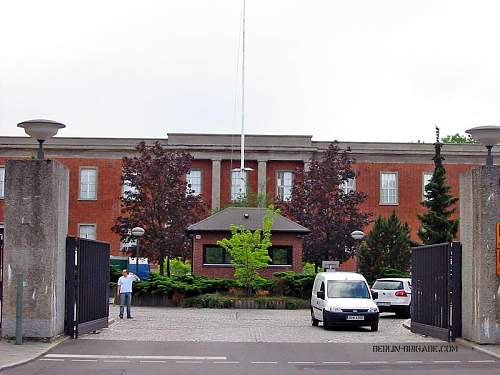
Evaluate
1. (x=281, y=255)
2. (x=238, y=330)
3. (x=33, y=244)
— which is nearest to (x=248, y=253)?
(x=281, y=255)

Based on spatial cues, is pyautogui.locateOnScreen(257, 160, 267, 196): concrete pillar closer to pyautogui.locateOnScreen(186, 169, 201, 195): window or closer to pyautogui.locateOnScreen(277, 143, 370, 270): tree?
pyautogui.locateOnScreen(186, 169, 201, 195): window

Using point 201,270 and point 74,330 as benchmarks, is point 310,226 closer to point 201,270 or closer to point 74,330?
point 201,270

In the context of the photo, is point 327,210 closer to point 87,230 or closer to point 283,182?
point 283,182

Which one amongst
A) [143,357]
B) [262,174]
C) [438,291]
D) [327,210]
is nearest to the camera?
[143,357]

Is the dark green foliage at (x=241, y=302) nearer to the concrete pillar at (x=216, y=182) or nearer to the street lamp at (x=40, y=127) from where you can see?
the street lamp at (x=40, y=127)

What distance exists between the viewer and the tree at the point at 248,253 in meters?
42.8

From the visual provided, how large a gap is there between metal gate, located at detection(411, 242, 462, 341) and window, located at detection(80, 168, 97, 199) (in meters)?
48.3

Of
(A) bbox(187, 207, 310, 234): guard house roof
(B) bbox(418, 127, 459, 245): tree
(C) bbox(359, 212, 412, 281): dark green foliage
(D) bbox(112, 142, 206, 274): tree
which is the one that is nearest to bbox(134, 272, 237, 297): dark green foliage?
(A) bbox(187, 207, 310, 234): guard house roof

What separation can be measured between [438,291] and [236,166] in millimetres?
48664

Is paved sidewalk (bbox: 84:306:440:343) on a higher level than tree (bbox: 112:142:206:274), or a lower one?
lower

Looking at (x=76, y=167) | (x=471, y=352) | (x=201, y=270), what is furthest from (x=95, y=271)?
(x=76, y=167)

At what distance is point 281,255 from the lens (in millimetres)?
47625

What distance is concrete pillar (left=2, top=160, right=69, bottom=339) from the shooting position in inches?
787

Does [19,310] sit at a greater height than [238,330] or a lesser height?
greater
